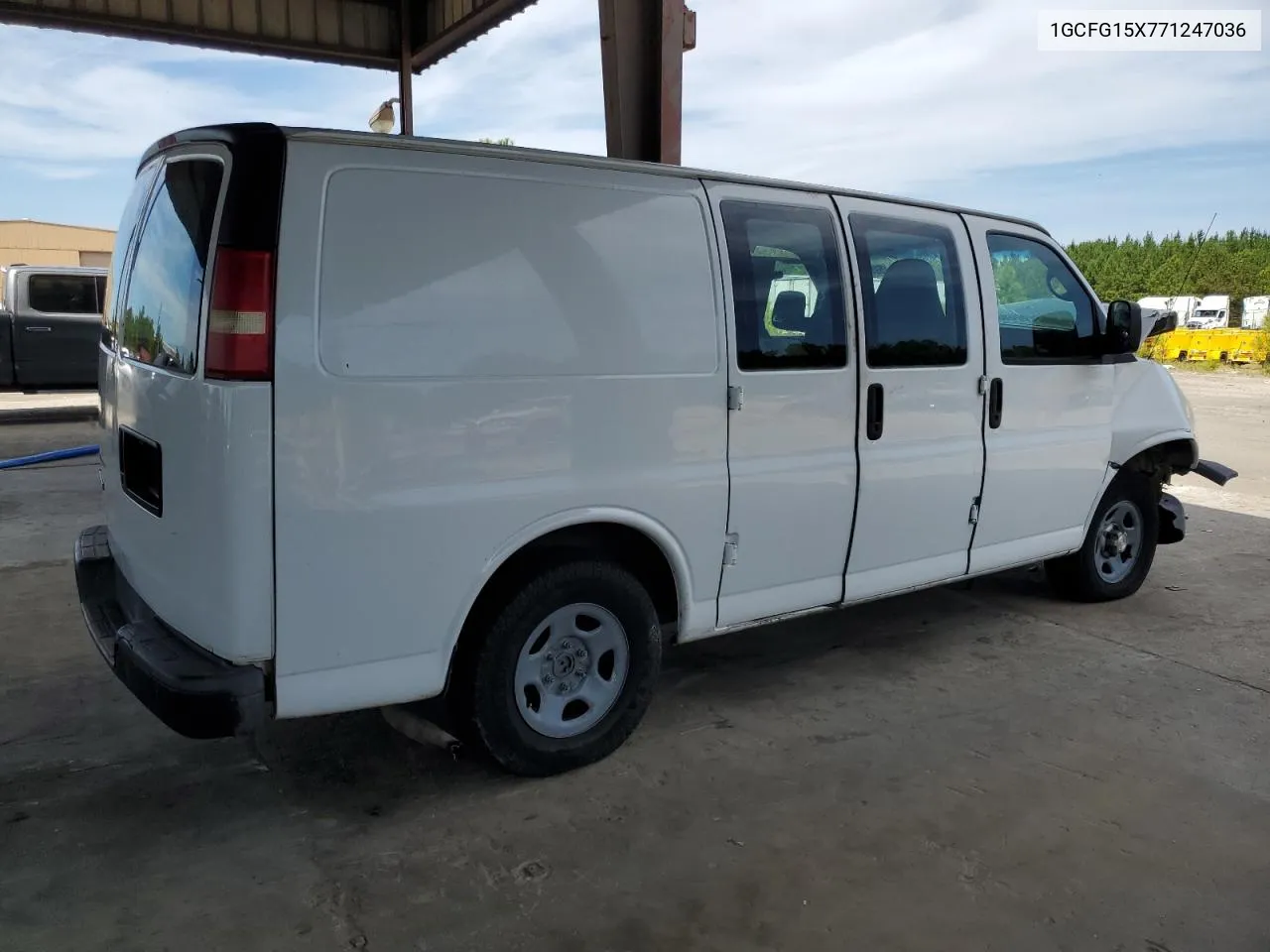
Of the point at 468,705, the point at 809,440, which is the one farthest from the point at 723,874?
the point at 809,440

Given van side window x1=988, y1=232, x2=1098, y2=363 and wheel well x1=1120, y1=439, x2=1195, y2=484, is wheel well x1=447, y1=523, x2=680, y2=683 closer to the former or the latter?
van side window x1=988, y1=232, x2=1098, y2=363

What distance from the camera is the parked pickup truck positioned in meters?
14.2

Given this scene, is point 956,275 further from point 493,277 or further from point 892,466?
point 493,277

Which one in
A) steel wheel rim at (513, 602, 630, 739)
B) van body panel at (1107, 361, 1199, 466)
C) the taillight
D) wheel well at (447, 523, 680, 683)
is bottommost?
steel wheel rim at (513, 602, 630, 739)

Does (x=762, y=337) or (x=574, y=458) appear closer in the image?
(x=574, y=458)

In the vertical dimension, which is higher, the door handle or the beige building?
the beige building

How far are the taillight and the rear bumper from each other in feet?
2.73

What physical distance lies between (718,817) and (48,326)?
14586 millimetres

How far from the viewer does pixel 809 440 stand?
3.85 metres

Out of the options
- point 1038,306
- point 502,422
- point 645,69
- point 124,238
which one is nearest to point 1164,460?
point 1038,306

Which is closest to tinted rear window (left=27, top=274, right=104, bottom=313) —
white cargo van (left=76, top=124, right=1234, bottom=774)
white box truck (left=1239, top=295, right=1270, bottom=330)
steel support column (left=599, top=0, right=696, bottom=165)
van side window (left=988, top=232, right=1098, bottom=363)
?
steel support column (left=599, top=0, right=696, bottom=165)

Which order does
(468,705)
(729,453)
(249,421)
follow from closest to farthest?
(249,421), (468,705), (729,453)

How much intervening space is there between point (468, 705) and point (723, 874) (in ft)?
3.18

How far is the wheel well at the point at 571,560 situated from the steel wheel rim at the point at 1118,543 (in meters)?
3.06
